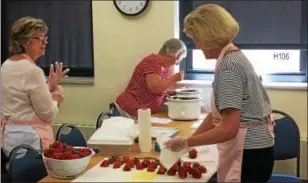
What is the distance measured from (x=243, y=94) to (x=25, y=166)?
3.72 ft

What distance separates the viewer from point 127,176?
1.88m

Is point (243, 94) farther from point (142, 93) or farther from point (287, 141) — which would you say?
point (142, 93)

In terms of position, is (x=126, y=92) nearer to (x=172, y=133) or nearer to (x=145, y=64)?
(x=145, y=64)

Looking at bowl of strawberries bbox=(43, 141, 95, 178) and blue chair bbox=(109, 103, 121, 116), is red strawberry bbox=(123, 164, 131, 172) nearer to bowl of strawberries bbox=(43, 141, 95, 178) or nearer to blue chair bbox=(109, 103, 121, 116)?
bowl of strawberries bbox=(43, 141, 95, 178)

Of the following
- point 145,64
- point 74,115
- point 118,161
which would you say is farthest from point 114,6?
point 118,161

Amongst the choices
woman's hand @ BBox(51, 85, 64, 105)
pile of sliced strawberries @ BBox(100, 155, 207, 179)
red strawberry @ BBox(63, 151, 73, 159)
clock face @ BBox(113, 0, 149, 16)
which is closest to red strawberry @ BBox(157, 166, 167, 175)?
pile of sliced strawberries @ BBox(100, 155, 207, 179)

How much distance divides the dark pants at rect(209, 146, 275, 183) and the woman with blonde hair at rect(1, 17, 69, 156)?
1.11m

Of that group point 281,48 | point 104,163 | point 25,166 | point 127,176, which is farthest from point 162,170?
point 281,48

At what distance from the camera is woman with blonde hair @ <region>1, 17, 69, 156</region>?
256cm

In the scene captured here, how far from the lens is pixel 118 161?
204 cm

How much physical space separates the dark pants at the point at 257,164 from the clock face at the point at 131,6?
2.06 metres

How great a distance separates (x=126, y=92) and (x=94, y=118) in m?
0.67

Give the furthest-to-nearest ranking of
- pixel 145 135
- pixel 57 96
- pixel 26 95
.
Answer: pixel 57 96 < pixel 26 95 < pixel 145 135

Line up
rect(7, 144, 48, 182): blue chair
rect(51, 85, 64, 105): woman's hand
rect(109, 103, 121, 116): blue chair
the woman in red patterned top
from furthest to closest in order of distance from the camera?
rect(109, 103, 121, 116): blue chair
the woman in red patterned top
rect(51, 85, 64, 105): woman's hand
rect(7, 144, 48, 182): blue chair
